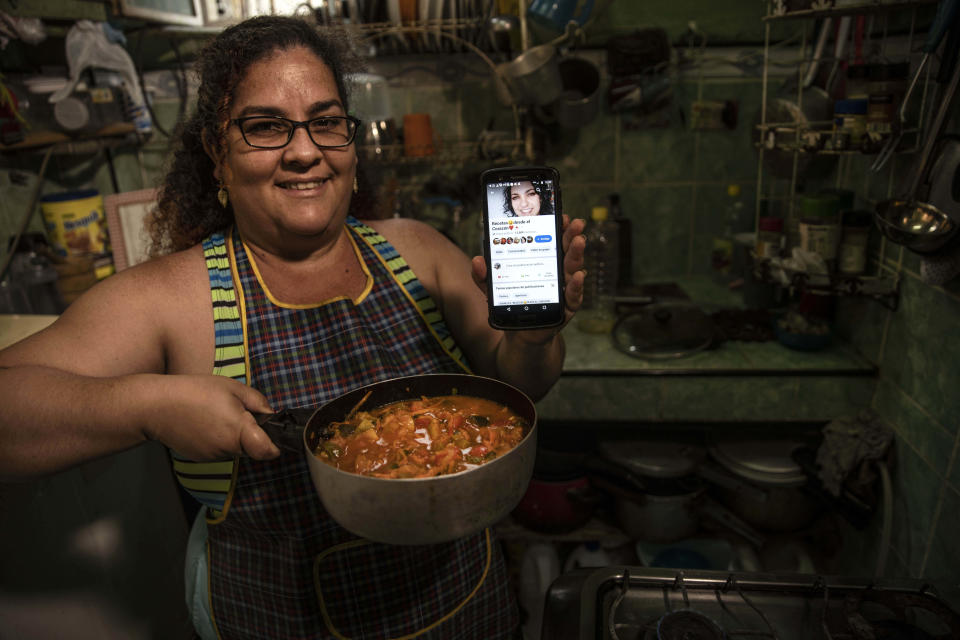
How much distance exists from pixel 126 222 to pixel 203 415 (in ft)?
5.52

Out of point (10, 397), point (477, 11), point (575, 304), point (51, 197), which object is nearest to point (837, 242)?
point (575, 304)

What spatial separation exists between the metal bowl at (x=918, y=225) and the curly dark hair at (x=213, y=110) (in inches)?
47.5

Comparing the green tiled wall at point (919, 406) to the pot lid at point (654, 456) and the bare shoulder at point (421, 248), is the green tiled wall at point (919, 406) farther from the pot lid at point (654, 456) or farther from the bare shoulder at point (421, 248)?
the bare shoulder at point (421, 248)

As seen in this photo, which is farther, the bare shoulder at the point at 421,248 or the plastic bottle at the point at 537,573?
the plastic bottle at the point at 537,573

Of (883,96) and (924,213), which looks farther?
(883,96)

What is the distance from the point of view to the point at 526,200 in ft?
3.22

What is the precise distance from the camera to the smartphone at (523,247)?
974 millimetres

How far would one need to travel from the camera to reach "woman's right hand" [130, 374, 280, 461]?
2.51 ft

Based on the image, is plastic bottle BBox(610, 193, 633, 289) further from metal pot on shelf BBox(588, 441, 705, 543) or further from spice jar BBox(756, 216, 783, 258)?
metal pot on shelf BBox(588, 441, 705, 543)

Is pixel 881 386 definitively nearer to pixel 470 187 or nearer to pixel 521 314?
pixel 521 314

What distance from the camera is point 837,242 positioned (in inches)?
68.5

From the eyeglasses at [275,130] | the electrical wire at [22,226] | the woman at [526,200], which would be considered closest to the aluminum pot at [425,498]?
the woman at [526,200]

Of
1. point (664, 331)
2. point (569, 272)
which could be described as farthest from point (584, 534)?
point (569, 272)

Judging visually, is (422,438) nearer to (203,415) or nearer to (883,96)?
(203,415)
